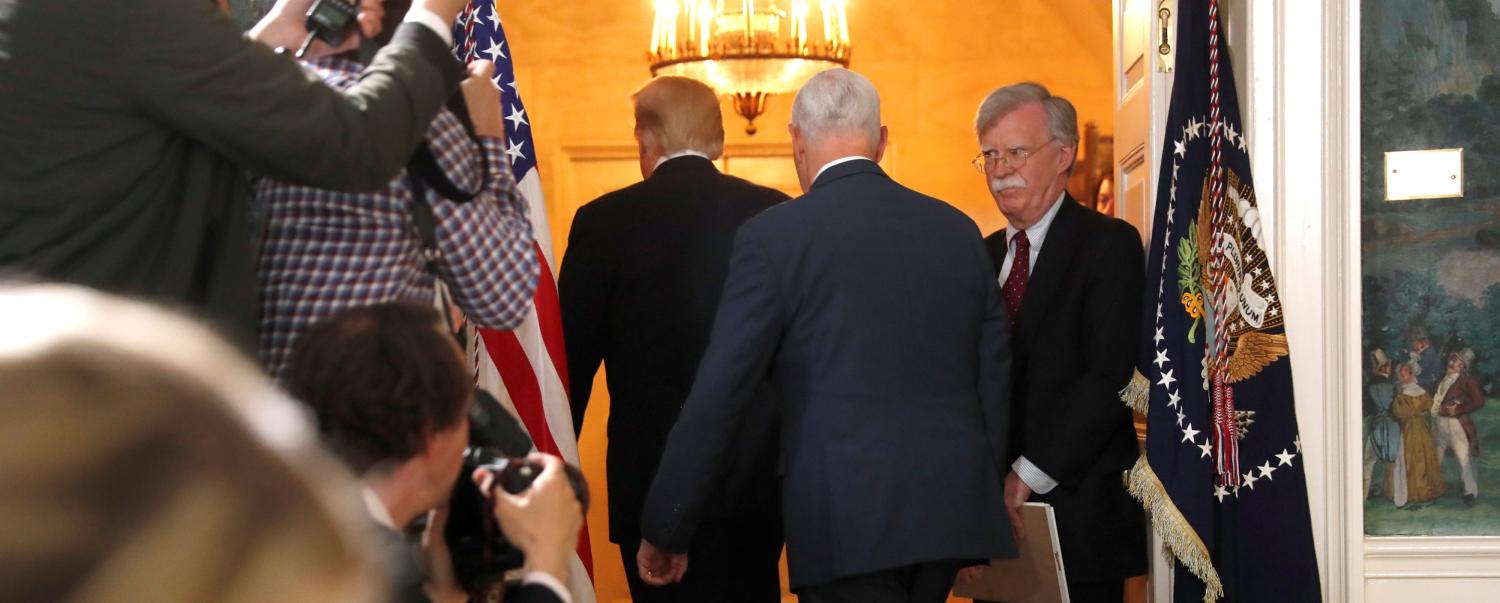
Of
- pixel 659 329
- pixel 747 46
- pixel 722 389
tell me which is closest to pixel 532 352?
pixel 722 389

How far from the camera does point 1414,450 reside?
136 inches

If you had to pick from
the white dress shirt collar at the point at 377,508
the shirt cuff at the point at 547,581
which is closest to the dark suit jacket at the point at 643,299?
the shirt cuff at the point at 547,581

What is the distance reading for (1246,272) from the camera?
125 inches

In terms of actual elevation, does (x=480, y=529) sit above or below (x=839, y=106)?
below

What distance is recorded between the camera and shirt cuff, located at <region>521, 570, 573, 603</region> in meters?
1.46

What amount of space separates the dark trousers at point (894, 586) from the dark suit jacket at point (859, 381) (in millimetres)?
63

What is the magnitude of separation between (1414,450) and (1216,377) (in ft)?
1.77

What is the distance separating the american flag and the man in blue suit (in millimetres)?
268

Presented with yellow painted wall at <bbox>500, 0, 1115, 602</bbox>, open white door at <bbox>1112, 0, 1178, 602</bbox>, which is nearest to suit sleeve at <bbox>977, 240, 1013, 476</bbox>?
open white door at <bbox>1112, 0, 1178, 602</bbox>

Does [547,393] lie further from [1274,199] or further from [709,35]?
[709,35]

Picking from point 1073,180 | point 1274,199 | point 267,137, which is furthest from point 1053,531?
point 1073,180

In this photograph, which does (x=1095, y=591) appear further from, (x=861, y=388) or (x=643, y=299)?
(x=643, y=299)

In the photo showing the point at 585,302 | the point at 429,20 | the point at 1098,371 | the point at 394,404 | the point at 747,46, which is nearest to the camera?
the point at 394,404

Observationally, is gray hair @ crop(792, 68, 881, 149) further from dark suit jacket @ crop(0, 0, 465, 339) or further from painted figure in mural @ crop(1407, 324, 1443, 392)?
dark suit jacket @ crop(0, 0, 465, 339)
